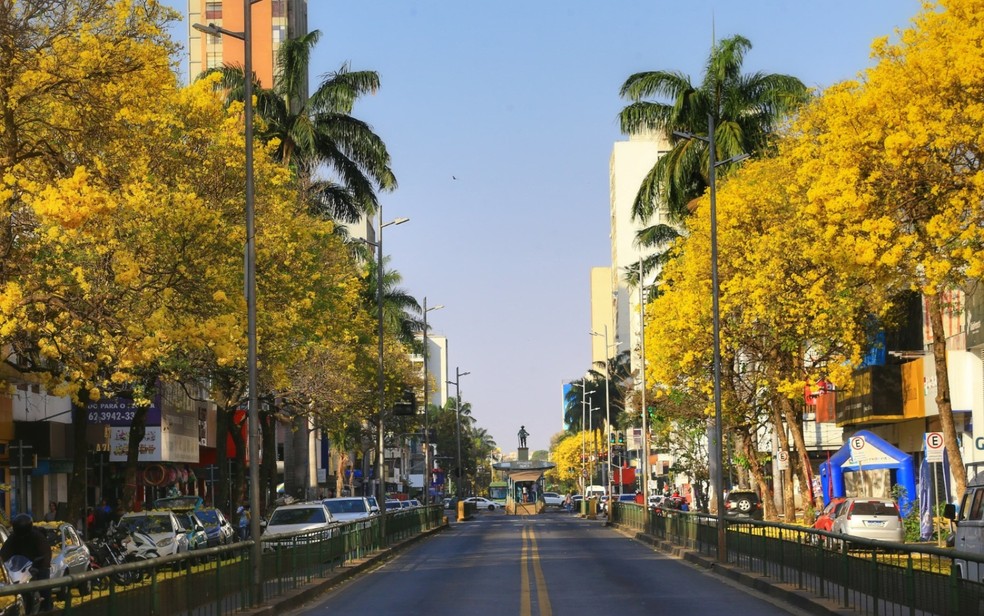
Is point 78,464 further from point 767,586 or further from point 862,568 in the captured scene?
point 862,568

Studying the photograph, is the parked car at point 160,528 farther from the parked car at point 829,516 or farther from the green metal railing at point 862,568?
the parked car at point 829,516

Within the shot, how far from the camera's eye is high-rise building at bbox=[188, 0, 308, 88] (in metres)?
111

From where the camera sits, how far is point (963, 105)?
2897 centimetres

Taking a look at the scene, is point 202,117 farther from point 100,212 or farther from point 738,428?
point 738,428

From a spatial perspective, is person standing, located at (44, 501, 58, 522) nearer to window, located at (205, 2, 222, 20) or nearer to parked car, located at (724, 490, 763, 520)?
parked car, located at (724, 490, 763, 520)

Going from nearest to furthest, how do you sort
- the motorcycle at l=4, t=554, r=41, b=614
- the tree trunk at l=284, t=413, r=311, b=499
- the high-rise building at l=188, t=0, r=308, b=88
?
the motorcycle at l=4, t=554, r=41, b=614 → the tree trunk at l=284, t=413, r=311, b=499 → the high-rise building at l=188, t=0, r=308, b=88

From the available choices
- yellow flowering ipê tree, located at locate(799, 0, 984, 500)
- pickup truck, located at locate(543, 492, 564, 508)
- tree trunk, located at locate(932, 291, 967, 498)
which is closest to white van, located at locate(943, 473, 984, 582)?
yellow flowering ipê tree, located at locate(799, 0, 984, 500)

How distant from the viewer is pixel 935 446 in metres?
32.7

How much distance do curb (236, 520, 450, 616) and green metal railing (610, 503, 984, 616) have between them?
27.5 feet

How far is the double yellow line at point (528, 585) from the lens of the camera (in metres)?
22.9

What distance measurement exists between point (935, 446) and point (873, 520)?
5.46 metres

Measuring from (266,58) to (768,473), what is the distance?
52.3 metres

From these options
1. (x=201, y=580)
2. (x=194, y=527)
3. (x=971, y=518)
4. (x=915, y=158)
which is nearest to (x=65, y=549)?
(x=201, y=580)

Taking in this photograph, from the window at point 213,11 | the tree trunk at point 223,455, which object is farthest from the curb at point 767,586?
the window at point 213,11
